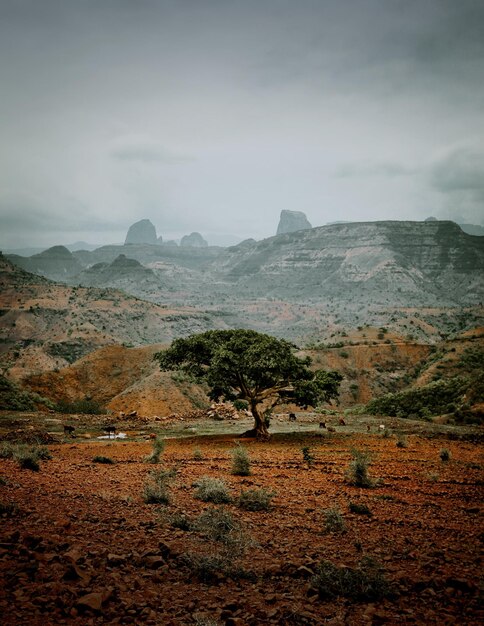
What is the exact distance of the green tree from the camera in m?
21.2

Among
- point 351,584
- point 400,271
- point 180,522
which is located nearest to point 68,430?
point 180,522

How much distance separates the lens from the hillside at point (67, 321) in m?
70.4

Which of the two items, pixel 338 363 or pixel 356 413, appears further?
pixel 338 363

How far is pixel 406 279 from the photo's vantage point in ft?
526

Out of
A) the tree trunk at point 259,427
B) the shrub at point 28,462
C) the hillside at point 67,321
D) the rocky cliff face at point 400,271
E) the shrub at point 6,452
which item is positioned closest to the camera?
the shrub at point 28,462

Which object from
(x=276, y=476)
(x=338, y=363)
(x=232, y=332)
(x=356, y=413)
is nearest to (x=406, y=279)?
(x=338, y=363)

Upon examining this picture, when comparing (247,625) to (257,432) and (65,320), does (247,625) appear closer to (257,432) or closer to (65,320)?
(257,432)

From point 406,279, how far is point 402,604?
16749 centimetres

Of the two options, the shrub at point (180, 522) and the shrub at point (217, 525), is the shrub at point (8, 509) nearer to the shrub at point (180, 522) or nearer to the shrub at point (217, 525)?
the shrub at point (180, 522)

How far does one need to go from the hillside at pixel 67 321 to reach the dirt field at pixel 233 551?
180ft

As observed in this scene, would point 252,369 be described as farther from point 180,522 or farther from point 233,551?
point 233,551

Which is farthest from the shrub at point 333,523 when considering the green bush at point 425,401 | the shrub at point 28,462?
the green bush at point 425,401

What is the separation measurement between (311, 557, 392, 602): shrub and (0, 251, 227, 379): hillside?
5956 cm

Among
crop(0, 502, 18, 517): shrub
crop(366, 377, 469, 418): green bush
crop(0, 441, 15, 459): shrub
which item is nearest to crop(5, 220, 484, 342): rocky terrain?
crop(366, 377, 469, 418): green bush
